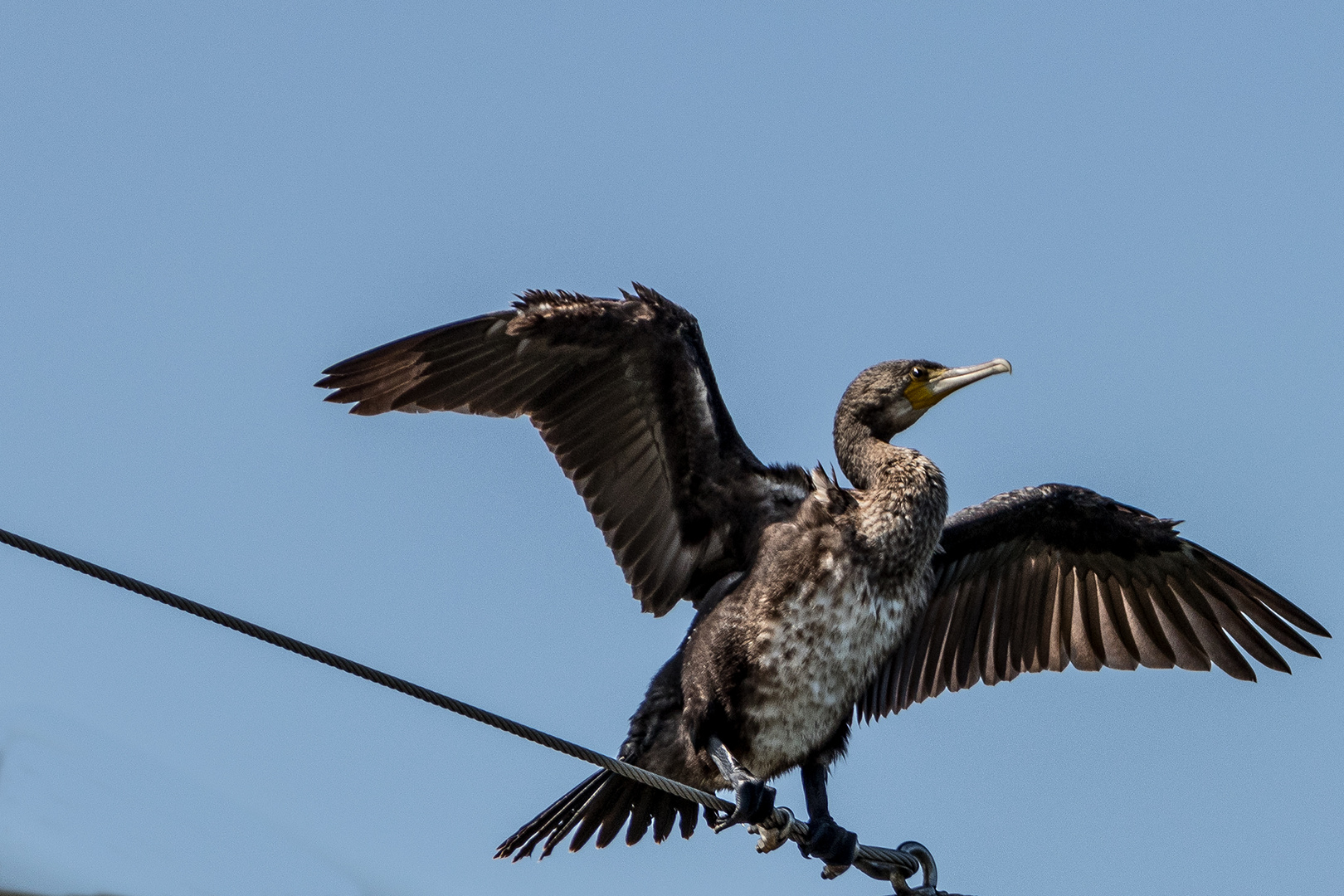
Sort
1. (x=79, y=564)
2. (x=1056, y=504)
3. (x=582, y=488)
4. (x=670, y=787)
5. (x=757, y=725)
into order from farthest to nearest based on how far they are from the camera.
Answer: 1. (x=1056, y=504)
2. (x=582, y=488)
3. (x=757, y=725)
4. (x=670, y=787)
5. (x=79, y=564)

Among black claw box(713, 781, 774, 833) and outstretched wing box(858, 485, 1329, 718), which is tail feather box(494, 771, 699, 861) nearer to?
black claw box(713, 781, 774, 833)

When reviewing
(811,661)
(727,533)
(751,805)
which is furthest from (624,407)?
(751,805)

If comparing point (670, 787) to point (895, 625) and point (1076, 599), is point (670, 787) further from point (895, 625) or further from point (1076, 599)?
point (1076, 599)

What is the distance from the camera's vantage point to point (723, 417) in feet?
19.7

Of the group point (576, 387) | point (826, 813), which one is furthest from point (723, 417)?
point (826, 813)

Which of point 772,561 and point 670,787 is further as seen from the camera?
point 772,561

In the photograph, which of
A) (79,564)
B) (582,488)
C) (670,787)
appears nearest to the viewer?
(79,564)

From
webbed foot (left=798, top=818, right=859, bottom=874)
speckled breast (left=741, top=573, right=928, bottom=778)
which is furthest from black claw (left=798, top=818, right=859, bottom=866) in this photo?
speckled breast (left=741, top=573, right=928, bottom=778)

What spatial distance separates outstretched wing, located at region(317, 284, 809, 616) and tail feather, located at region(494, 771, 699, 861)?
730 mm

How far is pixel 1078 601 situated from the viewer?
6.78 m

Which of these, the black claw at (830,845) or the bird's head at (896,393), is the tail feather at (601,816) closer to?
the black claw at (830,845)

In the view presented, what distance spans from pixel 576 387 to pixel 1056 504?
2.11 metres

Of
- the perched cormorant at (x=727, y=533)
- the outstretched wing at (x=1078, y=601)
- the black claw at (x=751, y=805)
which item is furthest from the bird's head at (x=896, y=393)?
the black claw at (x=751, y=805)

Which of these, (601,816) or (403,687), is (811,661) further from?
(403,687)
